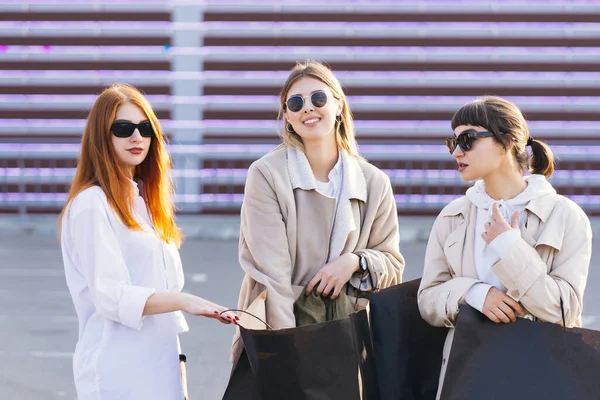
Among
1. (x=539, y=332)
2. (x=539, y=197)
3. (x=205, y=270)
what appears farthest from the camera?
(x=205, y=270)

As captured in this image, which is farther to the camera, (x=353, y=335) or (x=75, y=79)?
(x=75, y=79)

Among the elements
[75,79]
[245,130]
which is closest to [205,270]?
[245,130]

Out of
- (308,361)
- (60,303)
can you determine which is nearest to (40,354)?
(60,303)

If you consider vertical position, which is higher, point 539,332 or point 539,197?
point 539,197

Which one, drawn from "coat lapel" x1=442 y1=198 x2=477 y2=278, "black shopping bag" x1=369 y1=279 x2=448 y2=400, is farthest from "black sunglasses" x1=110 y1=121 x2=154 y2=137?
"coat lapel" x1=442 y1=198 x2=477 y2=278

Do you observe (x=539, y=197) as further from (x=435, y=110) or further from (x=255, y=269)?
(x=435, y=110)

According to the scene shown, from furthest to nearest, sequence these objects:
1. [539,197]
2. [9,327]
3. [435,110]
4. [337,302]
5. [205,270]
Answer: [435,110] < [205,270] < [9,327] < [337,302] < [539,197]

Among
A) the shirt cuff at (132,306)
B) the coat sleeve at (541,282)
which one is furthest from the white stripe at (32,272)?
the coat sleeve at (541,282)

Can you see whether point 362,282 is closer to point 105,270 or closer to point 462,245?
point 462,245

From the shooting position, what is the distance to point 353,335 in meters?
2.75

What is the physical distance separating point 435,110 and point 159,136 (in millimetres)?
12445

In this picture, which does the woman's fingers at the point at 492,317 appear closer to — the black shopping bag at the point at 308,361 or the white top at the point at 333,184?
the black shopping bag at the point at 308,361

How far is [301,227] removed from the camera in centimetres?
317

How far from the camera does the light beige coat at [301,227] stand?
3.12 metres
